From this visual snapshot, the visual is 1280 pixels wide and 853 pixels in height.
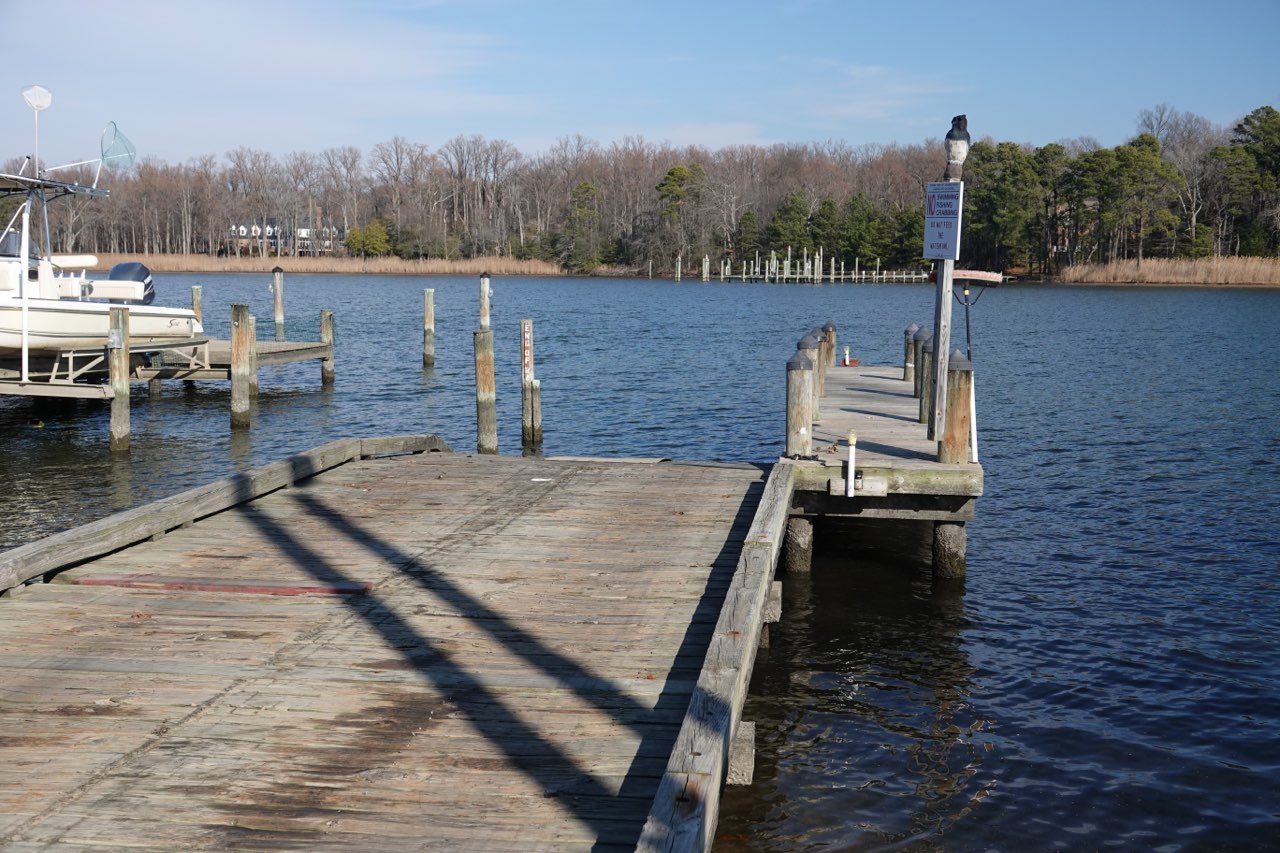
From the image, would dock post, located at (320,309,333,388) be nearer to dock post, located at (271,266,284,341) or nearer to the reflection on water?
dock post, located at (271,266,284,341)

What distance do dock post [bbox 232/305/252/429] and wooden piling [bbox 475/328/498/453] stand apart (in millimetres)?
6811

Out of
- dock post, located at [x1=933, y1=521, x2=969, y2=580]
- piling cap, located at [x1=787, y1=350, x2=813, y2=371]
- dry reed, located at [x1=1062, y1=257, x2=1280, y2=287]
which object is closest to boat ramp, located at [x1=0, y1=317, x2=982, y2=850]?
dock post, located at [x1=933, y1=521, x2=969, y2=580]

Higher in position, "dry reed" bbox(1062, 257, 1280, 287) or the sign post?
"dry reed" bbox(1062, 257, 1280, 287)

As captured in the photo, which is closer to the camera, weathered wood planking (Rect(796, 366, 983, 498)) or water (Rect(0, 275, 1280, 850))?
water (Rect(0, 275, 1280, 850))

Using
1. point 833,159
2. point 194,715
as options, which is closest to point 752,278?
point 833,159

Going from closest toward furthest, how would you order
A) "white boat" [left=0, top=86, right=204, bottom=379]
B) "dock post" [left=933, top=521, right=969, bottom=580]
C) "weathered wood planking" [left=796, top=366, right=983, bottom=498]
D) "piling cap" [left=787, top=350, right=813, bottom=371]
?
"weathered wood planking" [left=796, top=366, right=983, bottom=498] → "piling cap" [left=787, top=350, right=813, bottom=371] → "dock post" [left=933, top=521, right=969, bottom=580] → "white boat" [left=0, top=86, right=204, bottom=379]

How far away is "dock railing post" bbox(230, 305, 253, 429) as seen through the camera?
22.5 metres

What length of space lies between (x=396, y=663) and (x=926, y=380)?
10.2 m

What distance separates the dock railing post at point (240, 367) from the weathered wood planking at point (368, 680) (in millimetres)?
13092

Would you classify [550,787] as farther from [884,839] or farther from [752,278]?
[752,278]

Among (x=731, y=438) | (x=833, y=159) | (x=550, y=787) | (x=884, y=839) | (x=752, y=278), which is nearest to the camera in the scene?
(x=550, y=787)

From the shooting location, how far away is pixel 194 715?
5.70m

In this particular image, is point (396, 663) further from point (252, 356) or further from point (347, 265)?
point (347, 265)

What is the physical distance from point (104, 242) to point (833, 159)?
96567 mm
